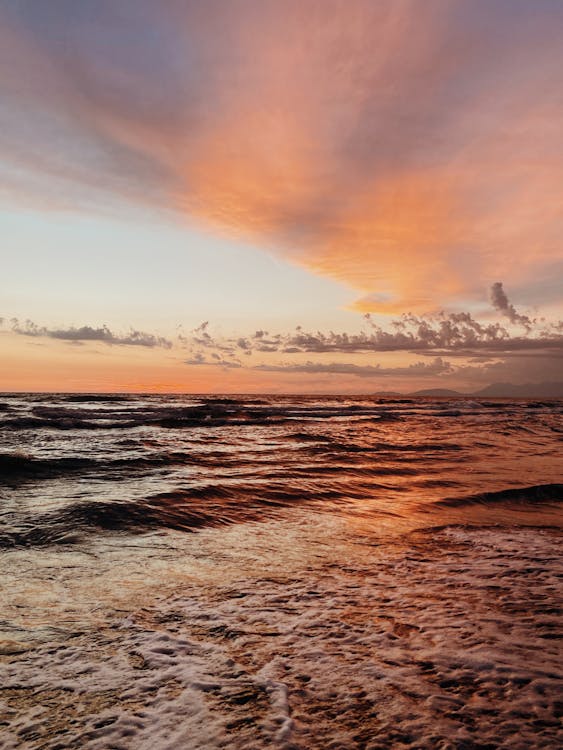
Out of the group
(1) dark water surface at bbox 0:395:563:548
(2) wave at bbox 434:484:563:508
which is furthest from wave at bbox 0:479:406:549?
(2) wave at bbox 434:484:563:508

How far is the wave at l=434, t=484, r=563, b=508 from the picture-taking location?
10.6 meters

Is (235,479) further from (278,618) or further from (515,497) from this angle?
(278,618)

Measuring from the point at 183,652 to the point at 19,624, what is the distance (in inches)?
65.1

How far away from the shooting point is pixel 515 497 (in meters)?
11.1

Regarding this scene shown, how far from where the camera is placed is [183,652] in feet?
13.4

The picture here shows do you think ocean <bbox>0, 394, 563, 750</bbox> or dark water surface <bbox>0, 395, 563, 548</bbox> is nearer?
ocean <bbox>0, 394, 563, 750</bbox>

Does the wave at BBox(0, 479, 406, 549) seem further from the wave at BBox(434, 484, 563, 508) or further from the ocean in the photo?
the wave at BBox(434, 484, 563, 508)

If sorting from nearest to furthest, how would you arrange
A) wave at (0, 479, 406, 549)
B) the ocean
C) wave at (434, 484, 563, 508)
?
the ocean, wave at (0, 479, 406, 549), wave at (434, 484, 563, 508)

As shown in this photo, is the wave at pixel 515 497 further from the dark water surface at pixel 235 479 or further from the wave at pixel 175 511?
the wave at pixel 175 511

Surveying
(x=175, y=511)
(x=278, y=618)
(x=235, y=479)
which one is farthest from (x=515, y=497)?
(x=278, y=618)

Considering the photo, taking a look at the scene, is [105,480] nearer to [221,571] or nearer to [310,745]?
[221,571]

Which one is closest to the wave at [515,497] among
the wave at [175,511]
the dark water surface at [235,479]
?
the dark water surface at [235,479]

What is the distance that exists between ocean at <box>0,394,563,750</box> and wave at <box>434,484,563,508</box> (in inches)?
2.7

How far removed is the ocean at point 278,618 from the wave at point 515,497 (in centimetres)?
7
